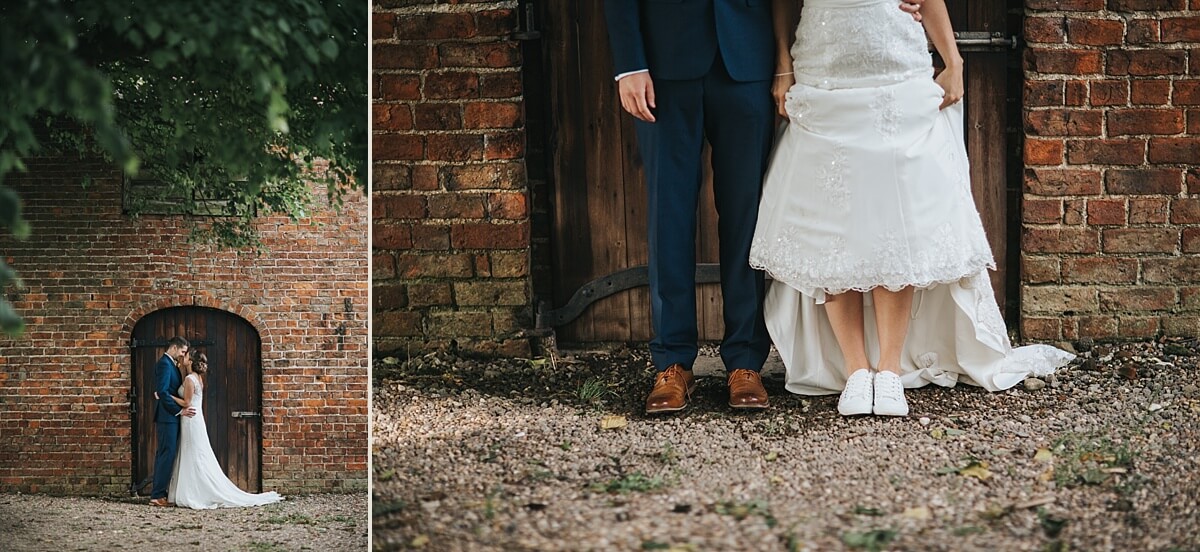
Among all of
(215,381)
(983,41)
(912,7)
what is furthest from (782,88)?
(215,381)

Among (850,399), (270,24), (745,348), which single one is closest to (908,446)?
(850,399)

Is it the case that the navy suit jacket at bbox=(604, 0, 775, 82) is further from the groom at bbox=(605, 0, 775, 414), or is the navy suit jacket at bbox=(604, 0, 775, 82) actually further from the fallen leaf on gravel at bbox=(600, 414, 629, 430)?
the fallen leaf on gravel at bbox=(600, 414, 629, 430)

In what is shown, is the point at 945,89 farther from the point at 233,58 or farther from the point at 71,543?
the point at 71,543

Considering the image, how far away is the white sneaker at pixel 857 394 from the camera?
7.68 ft

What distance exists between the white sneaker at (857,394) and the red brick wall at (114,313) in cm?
124

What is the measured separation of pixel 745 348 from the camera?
246cm

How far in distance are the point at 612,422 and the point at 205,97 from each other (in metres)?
1.22

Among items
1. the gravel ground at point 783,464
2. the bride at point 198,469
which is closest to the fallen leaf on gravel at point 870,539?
the gravel ground at point 783,464

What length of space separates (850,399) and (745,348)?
286 millimetres

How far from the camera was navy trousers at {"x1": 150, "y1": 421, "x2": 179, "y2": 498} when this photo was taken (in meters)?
2.37

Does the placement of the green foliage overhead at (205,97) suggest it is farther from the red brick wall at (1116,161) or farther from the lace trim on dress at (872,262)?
the red brick wall at (1116,161)

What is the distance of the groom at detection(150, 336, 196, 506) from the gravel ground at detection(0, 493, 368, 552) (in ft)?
0.28

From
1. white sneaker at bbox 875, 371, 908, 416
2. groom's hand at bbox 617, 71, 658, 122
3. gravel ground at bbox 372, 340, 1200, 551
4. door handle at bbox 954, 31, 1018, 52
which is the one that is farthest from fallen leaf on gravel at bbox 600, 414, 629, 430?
door handle at bbox 954, 31, 1018, 52

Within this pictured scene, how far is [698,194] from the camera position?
7.98ft
